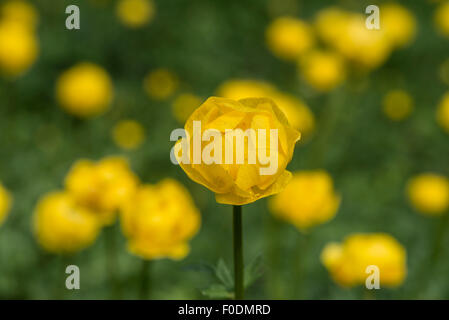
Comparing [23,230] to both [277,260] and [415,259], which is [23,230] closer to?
[277,260]

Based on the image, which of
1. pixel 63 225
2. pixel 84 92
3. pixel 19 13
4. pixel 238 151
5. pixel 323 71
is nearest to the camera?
pixel 238 151

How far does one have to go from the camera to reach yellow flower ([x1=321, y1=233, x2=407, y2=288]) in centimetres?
100

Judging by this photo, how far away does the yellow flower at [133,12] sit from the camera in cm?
230

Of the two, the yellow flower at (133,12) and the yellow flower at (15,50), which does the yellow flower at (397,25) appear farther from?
the yellow flower at (15,50)

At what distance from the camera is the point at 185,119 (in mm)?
1930

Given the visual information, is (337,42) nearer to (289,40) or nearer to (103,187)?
(289,40)

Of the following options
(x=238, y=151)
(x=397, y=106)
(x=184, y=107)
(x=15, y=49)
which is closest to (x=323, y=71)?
(x=397, y=106)

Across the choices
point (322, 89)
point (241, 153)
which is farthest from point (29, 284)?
point (322, 89)

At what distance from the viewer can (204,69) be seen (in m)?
2.27

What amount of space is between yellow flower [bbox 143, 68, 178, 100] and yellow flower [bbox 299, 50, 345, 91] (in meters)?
0.49

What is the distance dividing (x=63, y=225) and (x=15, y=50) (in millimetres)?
869

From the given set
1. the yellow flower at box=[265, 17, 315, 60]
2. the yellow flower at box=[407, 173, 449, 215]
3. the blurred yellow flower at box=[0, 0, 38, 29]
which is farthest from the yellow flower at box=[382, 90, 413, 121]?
the blurred yellow flower at box=[0, 0, 38, 29]

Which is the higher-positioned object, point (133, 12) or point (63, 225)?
point (133, 12)
